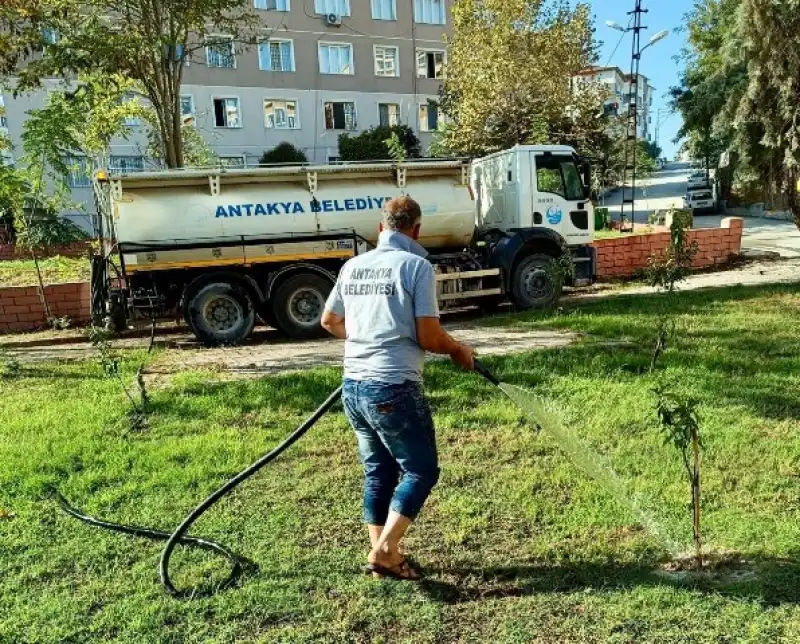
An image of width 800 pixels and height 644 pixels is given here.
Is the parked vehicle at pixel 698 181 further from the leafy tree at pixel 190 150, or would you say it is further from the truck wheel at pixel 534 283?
the truck wheel at pixel 534 283

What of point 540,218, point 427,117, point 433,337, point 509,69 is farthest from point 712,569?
point 427,117

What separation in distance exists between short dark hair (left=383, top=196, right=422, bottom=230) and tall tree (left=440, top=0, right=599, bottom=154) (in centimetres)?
1741

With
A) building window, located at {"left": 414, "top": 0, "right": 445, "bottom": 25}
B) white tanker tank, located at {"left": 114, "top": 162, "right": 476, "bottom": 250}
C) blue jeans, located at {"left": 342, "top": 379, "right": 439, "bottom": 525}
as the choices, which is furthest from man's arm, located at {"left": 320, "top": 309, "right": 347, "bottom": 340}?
building window, located at {"left": 414, "top": 0, "right": 445, "bottom": 25}

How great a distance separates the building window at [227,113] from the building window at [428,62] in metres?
9.60

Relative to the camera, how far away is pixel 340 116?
32625 millimetres

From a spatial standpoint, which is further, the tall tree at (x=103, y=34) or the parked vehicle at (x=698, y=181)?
the parked vehicle at (x=698, y=181)

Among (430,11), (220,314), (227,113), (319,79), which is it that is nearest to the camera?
(220,314)

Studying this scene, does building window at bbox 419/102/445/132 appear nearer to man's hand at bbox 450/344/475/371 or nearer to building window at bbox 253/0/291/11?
building window at bbox 253/0/291/11

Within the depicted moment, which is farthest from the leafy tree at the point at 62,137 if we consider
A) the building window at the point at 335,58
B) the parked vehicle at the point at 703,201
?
the parked vehicle at the point at 703,201

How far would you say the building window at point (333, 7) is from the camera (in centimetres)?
3125

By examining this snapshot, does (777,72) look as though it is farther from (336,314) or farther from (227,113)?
(227,113)

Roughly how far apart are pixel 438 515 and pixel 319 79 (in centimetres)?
3098

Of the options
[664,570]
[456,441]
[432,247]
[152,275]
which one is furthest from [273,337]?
[664,570]

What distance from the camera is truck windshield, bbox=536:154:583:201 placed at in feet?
35.2
